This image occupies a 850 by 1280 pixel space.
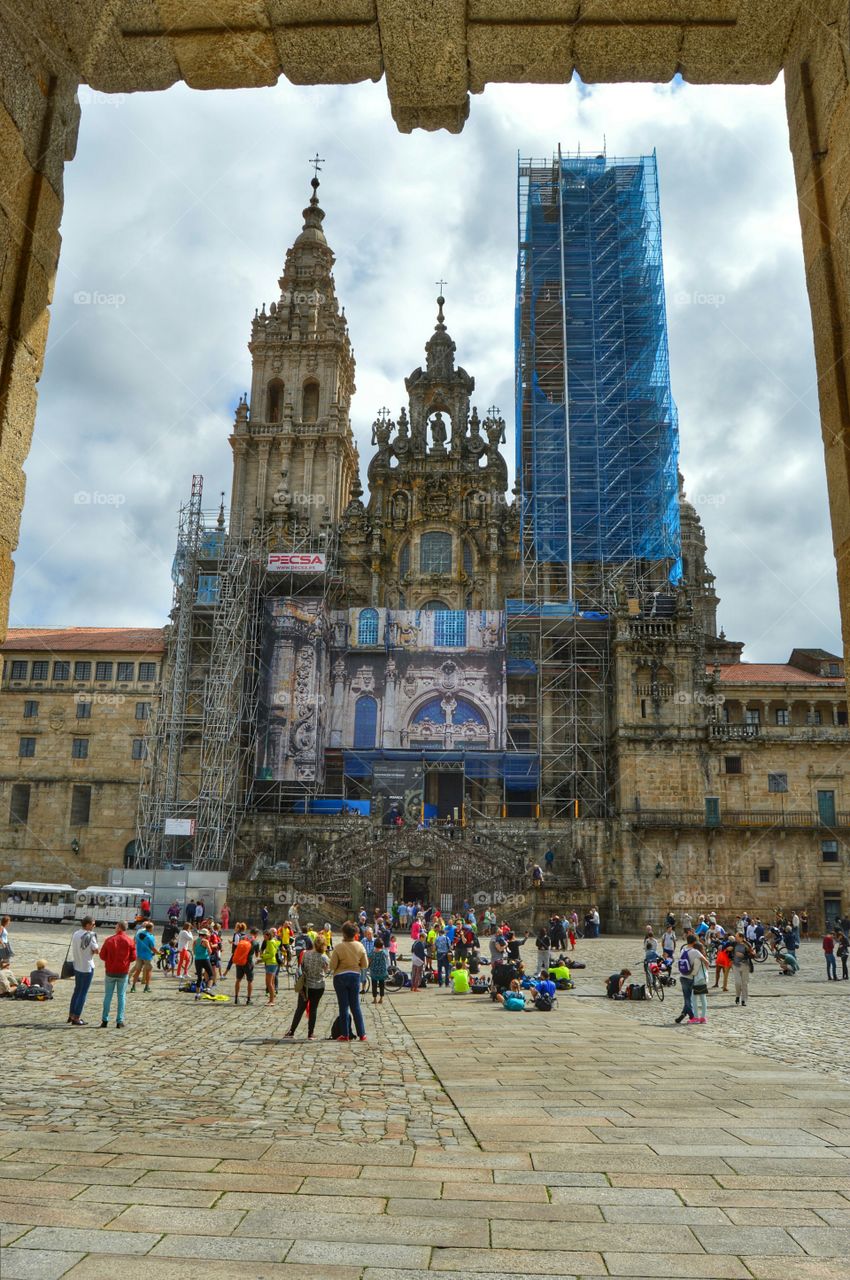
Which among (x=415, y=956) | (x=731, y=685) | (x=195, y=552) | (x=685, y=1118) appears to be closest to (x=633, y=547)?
(x=731, y=685)

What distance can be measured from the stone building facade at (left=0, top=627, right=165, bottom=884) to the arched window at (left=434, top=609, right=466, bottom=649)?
14.3m

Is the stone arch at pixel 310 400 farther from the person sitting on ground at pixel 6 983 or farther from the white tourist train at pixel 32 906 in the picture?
the person sitting on ground at pixel 6 983

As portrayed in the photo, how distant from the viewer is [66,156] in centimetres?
596

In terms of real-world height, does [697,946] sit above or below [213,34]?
below

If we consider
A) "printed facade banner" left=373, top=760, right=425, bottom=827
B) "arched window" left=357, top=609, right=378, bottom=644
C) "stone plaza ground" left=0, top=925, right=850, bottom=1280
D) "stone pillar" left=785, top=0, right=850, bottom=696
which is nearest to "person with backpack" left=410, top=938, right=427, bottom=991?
"stone plaza ground" left=0, top=925, right=850, bottom=1280

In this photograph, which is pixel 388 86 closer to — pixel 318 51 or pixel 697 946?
pixel 318 51

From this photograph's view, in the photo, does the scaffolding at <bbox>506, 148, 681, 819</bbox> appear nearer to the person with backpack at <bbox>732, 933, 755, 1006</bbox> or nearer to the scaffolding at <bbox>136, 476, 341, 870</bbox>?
the scaffolding at <bbox>136, 476, 341, 870</bbox>

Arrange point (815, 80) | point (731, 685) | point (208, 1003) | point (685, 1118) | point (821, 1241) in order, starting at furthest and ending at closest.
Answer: point (731, 685), point (208, 1003), point (685, 1118), point (815, 80), point (821, 1241)

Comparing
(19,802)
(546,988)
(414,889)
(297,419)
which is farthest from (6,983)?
(297,419)

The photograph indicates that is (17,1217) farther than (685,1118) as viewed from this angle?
No

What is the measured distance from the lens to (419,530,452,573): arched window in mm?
51781

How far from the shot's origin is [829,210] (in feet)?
17.7

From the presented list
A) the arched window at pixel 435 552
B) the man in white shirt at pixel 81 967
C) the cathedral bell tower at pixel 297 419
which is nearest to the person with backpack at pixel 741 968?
the man in white shirt at pixel 81 967

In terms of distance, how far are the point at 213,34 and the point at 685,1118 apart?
792cm
